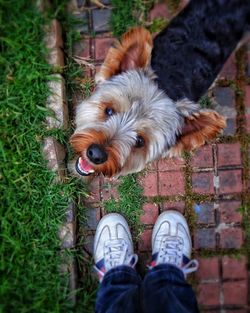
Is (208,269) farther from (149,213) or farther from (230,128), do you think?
(230,128)

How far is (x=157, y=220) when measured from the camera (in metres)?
3.37

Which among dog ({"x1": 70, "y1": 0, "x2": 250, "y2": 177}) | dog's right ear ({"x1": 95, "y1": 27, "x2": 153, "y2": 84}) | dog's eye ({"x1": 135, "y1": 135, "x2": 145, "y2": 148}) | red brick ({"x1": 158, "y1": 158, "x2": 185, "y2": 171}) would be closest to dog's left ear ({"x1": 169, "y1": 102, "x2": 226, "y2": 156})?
dog ({"x1": 70, "y1": 0, "x2": 250, "y2": 177})

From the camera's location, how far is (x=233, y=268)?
3.39 m

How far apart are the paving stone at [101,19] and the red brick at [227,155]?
129 centimetres

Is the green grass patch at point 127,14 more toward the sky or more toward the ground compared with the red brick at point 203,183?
more toward the sky

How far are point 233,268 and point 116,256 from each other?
36.0 inches

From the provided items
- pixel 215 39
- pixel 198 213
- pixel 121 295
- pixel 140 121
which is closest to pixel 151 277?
pixel 121 295

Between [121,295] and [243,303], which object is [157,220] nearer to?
[121,295]

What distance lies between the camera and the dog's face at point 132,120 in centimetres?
256

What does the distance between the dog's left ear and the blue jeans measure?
912 mm

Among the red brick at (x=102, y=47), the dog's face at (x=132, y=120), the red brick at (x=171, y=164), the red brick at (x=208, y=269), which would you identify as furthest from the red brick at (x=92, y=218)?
the red brick at (x=102, y=47)

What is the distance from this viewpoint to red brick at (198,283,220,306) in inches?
132

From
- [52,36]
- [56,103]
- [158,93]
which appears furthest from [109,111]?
[52,36]

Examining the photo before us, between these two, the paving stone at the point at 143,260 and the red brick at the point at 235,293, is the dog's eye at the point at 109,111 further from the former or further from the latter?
the red brick at the point at 235,293
